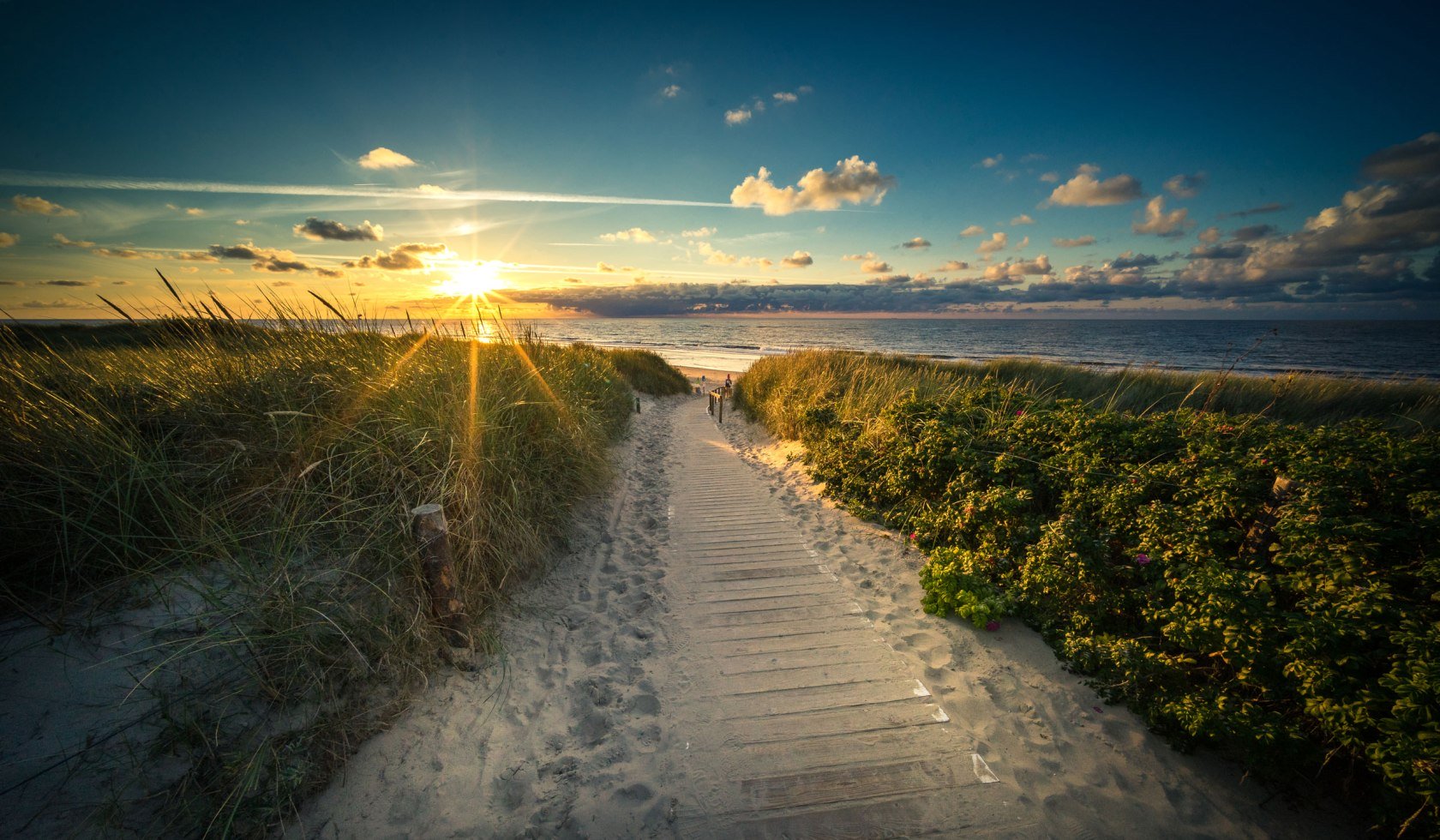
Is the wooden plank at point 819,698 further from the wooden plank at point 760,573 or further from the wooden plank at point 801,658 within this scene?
the wooden plank at point 760,573

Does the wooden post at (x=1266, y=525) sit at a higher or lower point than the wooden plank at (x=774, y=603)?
higher

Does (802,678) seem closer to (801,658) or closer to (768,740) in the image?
(801,658)

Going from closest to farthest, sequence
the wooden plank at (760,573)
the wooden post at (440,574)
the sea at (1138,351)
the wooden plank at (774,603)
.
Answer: the wooden post at (440,574)
the wooden plank at (774,603)
the wooden plank at (760,573)
the sea at (1138,351)

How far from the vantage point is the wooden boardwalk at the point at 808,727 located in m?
2.53

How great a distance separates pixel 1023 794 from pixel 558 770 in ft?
9.18

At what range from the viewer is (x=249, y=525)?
3.15 meters

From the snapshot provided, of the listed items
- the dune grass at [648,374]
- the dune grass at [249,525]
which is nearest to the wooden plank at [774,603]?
the dune grass at [249,525]

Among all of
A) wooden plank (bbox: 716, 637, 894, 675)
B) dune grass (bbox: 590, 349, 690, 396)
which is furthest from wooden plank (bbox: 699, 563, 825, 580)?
dune grass (bbox: 590, 349, 690, 396)

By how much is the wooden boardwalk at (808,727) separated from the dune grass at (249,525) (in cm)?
194

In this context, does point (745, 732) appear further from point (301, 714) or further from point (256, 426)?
point (256, 426)

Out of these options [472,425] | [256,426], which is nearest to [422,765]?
[472,425]

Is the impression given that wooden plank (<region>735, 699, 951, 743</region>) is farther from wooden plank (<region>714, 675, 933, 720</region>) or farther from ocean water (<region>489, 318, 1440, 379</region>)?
ocean water (<region>489, 318, 1440, 379</region>)

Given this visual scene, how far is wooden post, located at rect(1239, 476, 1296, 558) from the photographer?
293 cm

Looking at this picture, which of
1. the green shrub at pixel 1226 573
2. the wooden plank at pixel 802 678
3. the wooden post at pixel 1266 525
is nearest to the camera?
the green shrub at pixel 1226 573
